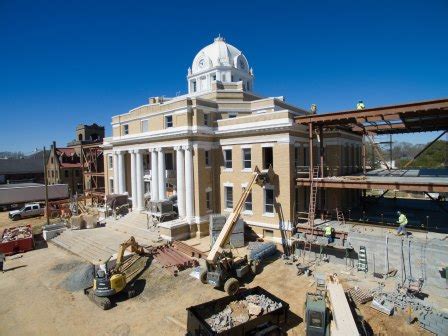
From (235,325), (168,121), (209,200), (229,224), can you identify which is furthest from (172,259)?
(168,121)

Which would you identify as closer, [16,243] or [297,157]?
[297,157]

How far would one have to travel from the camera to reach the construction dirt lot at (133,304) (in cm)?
1355

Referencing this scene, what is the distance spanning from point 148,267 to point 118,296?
12.4ft

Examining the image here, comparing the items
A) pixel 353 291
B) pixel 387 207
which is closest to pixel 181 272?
pixel 353 291

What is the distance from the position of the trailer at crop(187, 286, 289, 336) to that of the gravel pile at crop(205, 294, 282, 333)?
102 millimetres

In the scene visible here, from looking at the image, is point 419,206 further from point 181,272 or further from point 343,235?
point 181,272

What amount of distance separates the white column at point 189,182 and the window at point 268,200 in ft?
22.8

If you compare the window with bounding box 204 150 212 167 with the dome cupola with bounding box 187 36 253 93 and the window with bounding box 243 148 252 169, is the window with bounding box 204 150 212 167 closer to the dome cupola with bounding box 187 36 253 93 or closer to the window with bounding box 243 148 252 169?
the window with bounding box 243 148 252 169

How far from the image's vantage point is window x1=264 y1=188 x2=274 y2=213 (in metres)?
24.2

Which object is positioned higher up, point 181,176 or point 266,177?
point 181,176

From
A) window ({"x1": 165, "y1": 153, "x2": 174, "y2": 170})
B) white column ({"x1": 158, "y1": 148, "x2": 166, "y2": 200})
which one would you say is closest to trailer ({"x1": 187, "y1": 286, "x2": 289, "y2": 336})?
white column ({"x1": 158, "y1": 148, "x2": 166, "y2": 200})

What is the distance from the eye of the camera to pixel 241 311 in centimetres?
1366

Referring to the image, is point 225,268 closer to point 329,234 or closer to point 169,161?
point 329,234

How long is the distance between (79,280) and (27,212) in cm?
2885
